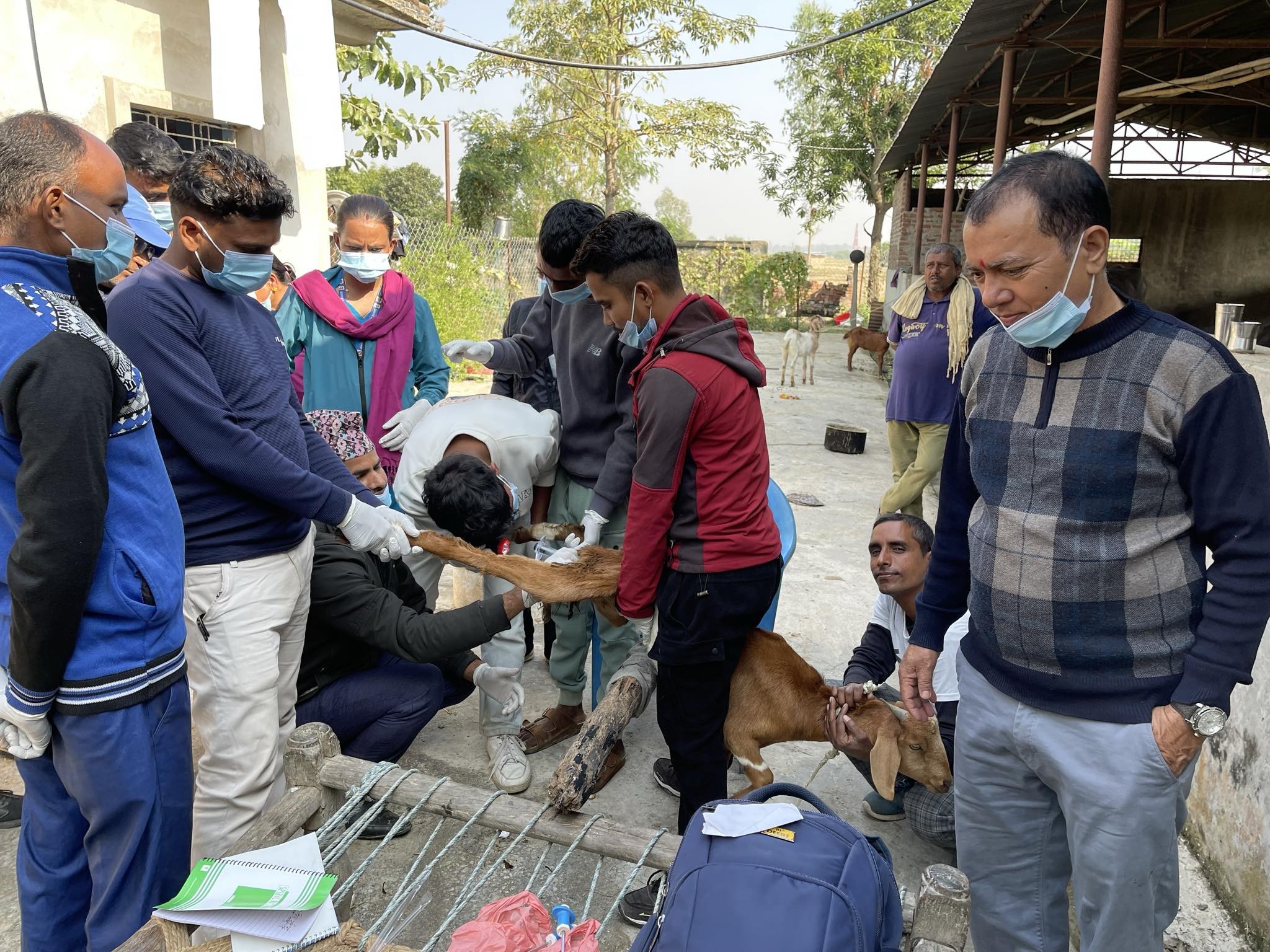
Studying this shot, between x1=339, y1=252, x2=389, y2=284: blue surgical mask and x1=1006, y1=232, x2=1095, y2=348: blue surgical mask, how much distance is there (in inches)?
101

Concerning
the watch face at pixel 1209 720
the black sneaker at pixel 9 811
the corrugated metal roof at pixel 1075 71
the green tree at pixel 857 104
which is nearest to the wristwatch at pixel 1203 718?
the watch face at pixel 1209 720

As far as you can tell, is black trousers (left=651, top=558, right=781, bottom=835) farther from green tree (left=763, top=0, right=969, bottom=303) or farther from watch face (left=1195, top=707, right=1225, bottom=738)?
green tree (left=763, top=0, right=969, bottom=303)

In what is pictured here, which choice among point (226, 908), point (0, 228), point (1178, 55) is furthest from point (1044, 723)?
point (1178, 55)

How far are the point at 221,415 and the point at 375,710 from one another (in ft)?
3.80

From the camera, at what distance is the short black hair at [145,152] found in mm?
3012

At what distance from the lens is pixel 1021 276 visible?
1.59 metres

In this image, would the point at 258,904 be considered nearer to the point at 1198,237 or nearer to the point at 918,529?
the point at 918,529

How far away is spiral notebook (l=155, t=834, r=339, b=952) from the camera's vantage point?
5.05 ft

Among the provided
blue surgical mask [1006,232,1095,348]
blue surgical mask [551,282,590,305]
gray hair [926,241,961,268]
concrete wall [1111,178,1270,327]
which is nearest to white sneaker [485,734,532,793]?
blue surgical mask [551,282,590,305]

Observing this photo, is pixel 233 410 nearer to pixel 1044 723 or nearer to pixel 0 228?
pixel 0 228

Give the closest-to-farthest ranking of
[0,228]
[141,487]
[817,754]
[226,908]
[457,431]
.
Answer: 1. [226,908]
2. [0,228]
3. [141,487]
4. [457,431]
5. [817,754]

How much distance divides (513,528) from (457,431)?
43cm

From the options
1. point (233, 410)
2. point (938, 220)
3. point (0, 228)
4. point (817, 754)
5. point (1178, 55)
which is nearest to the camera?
point (0, 228)

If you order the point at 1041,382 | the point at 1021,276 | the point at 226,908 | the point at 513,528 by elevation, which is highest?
the point at 1021,276
